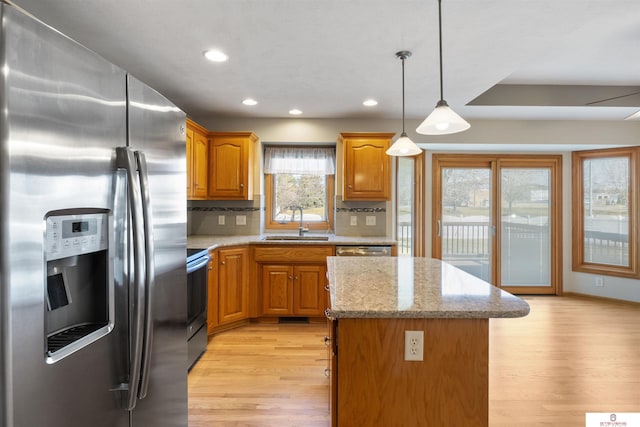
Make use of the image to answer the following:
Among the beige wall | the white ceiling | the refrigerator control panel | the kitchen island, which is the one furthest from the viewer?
the beige wall

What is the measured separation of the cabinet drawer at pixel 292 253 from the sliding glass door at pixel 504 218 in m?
2.10

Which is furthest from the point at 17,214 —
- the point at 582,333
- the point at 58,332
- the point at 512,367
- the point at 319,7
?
the point at 582,333

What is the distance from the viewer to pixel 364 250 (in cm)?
354

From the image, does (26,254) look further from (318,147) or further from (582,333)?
(582,333)

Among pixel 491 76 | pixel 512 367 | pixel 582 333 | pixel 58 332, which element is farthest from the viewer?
pixel 582 333

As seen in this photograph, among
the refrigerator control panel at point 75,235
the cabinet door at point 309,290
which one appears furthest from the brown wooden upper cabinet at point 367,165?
the refrigerator control panel at point 75,235

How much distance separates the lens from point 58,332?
2.94ft

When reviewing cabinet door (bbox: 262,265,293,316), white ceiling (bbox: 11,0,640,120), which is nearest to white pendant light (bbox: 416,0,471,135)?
white ceiling (bbox: 11,0,640,120)

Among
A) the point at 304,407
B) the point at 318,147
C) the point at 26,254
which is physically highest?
the point at 318,147

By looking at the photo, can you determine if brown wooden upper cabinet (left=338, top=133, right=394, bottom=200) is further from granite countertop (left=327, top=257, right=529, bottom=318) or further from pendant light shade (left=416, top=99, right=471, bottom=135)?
pendant light shade (left=416, top=99, right=471, bottom=135)

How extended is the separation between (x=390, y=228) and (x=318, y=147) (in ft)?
4.53

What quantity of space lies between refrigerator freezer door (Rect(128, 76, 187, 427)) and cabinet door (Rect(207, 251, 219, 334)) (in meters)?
1.54

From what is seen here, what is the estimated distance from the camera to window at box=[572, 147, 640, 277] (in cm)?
437

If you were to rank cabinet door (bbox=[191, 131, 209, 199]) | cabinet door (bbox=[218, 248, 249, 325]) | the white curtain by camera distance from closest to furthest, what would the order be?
cabinet door (bbox=[218, 248, 249, 325]), cabinet door (bbox=[191, 131, 209, 199]), the white curtain
